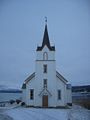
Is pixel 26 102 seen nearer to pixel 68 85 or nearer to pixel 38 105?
pixel 38 105

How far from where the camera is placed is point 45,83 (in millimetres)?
37594

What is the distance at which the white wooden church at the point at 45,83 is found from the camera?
37.4 meters

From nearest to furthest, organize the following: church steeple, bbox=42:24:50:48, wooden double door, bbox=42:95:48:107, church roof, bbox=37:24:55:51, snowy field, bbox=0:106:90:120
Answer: snowy field, bbox=0:106:90:120 < wooden double door, bbox=42:95:48:107 < church roof, bbox=37:24:55:51 < church steeple, bbox=42:24:50:48

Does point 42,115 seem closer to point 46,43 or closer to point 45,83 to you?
point 45,83

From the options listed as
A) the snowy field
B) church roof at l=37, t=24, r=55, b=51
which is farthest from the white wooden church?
the snowy field

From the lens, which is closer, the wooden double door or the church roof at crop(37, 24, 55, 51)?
the wooden double door

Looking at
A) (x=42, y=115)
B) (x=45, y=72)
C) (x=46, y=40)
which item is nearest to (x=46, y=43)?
(x=46, y=40)

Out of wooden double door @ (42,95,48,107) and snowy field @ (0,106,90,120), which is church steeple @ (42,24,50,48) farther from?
snowy field @ (0,106,90,120)

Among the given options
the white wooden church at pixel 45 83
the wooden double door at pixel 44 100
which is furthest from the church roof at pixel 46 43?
the wooden double door at pixel 44 100

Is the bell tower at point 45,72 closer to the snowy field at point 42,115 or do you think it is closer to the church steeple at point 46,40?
the church steeple at point 46,40

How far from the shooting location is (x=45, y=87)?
3731cm

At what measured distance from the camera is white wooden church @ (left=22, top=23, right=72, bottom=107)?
37.4m

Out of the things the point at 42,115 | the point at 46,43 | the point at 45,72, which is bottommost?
the point at 42,115

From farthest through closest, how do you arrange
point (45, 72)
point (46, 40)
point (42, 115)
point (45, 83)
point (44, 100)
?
1. point (46, 40)
2. point (45, 72)
3. point (45, 83)
4. point (44, 100)
5. point (42, 115)
